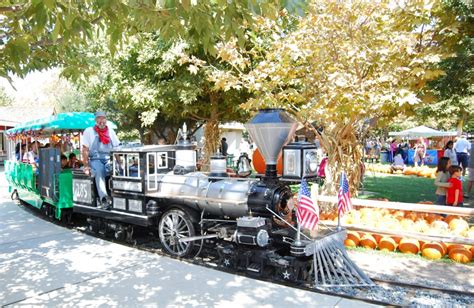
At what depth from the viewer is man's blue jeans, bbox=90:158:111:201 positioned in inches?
296

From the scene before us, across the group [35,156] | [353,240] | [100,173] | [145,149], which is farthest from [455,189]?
[35,156]

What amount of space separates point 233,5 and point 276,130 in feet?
7.48

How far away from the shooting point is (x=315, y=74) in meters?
7.84

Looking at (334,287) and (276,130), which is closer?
(334,287)

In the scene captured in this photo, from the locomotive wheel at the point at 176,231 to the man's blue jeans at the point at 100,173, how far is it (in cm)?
169

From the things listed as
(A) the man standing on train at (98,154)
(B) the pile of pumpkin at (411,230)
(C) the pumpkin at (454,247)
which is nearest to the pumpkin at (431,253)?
(B) the pile of pumpkin at (411,230)

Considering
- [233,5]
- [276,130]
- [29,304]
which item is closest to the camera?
[233,5]

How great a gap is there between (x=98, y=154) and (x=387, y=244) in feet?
17.8

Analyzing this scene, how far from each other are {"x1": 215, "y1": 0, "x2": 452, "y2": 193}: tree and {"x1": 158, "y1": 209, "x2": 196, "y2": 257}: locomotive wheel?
306 centimetres

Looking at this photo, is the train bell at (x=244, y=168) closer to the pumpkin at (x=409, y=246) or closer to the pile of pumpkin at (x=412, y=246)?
the pile of pumpkin at (x=412, y=246)

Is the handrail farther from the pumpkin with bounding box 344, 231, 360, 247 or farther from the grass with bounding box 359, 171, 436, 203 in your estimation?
the grass with bounding box 359, 171, 436, 203

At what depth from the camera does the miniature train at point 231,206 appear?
5113 millimetres

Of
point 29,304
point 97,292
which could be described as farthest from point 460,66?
point 29,304

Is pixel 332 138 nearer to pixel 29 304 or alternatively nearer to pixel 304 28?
pixel 304 28
